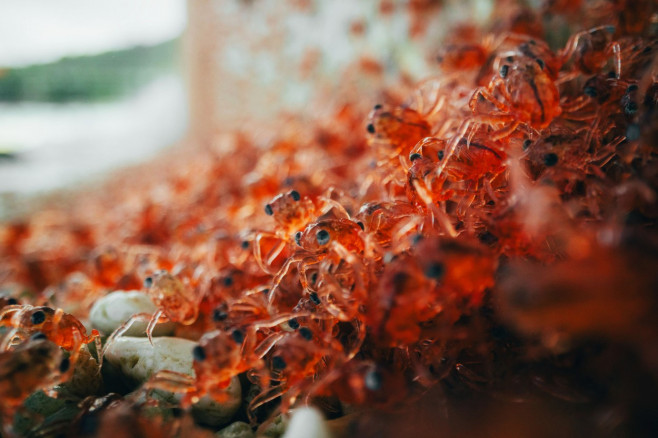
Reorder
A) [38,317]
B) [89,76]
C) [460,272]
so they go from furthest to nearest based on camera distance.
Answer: [89,76]
[38,317]
[460,272]

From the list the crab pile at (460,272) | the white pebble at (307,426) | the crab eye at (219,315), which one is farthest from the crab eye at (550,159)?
the crab eye at (219,315)

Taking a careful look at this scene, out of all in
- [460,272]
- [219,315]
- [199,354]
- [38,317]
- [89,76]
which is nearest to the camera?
[460,272]

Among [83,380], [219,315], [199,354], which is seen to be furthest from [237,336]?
[83,380]

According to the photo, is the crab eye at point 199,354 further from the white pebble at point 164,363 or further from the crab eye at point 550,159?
the crab eye at point 550,159

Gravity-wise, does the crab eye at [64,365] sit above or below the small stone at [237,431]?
above

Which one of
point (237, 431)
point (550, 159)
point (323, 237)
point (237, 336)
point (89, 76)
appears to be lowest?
point (89, 76)

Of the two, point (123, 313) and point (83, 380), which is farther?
point (123, 313)

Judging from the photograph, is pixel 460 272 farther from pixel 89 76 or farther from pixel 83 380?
pixel 89 76
